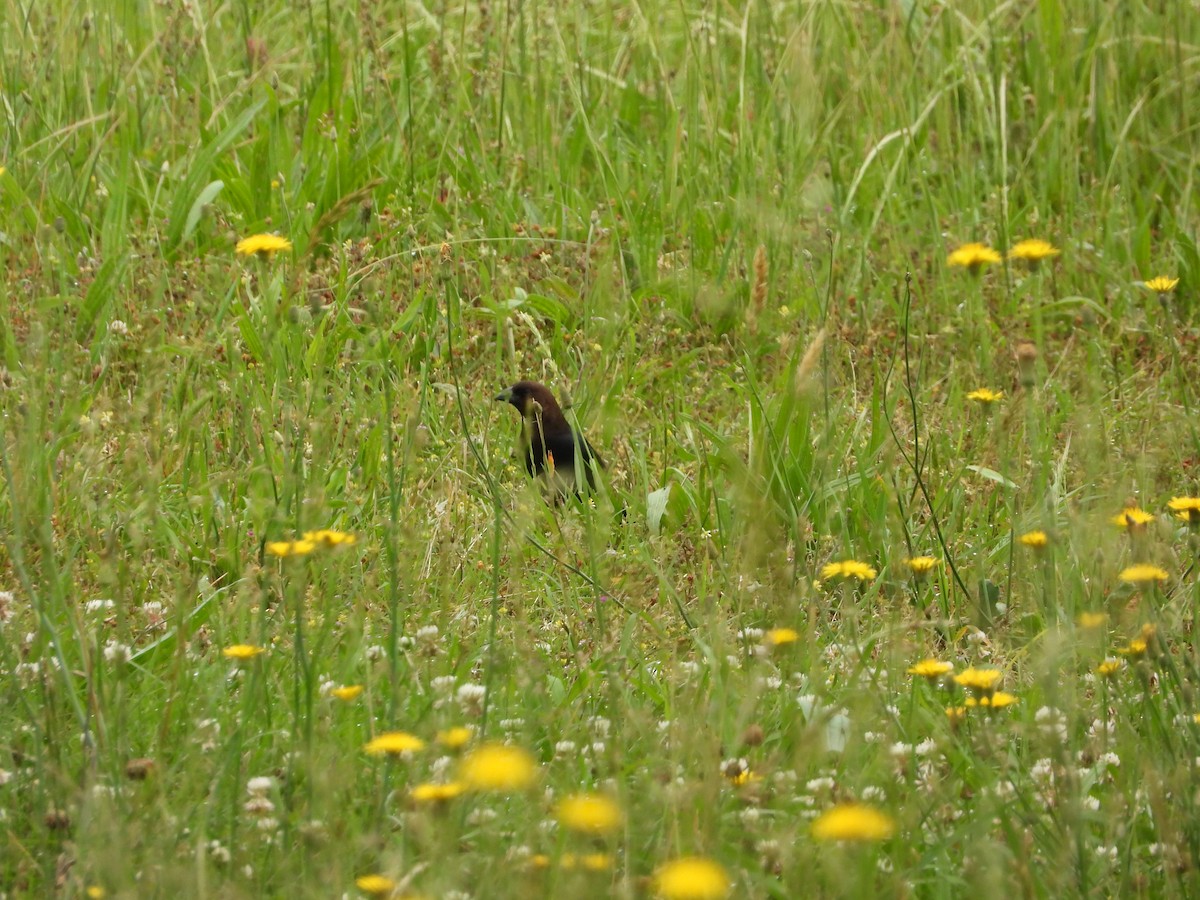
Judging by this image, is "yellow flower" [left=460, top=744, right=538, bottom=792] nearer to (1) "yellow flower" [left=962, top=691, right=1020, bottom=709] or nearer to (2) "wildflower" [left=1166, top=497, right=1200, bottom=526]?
(1) "yellow flower" [left=962, top=691, right=1020, bottom=709]

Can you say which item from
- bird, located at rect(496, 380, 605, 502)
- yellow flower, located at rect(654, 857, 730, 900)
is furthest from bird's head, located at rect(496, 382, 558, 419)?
yellow flower, located at rect(654, 857, 730, 900)

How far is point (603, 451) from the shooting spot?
11.7 feet

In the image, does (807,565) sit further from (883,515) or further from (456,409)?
(456,409)

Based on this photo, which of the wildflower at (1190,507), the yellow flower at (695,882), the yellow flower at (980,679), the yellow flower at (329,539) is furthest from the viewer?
the wildflower at (1190,507)

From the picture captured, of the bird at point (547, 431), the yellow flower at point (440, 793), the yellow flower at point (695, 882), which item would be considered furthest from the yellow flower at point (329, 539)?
the bird at point (547, 431)

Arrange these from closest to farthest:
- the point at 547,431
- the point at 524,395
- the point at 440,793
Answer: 1. the point at 440,793
2. the point at 524,395
3. the point at 547,431

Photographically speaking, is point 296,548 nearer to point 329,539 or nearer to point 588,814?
point 329,539

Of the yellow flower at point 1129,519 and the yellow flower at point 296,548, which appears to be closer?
the yellow flower at point 296,548

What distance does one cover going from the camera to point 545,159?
5.16m

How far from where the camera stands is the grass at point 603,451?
200cm

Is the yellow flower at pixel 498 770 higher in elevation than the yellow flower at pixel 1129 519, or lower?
higher

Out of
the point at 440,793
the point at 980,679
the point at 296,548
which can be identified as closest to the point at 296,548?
the point at 296,548

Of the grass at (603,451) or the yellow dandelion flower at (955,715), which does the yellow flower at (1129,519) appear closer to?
the grass at (603,451)

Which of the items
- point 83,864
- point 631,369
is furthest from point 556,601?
point 83,864
